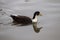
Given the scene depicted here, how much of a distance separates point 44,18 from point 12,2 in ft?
1.23

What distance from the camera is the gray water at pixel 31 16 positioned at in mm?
1162

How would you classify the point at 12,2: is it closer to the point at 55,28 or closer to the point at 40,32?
the point at 40,32

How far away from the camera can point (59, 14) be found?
1.23 metres

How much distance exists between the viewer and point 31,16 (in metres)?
1.19

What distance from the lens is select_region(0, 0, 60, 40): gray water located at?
3.81 feet

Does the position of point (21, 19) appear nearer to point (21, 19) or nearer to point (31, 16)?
point (21, 19)

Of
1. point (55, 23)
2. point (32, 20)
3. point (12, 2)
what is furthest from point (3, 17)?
point (55, 23)

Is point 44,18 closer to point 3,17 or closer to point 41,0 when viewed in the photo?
point 41,0

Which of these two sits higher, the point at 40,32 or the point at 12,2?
the point at 12,2

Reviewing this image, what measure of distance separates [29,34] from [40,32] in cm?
12

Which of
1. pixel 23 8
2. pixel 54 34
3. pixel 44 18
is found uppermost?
pixel 23 8

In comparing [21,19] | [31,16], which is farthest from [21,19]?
[31,16]

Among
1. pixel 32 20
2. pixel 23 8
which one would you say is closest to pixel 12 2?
pixel 23 8

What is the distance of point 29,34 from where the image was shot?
3.87ft
